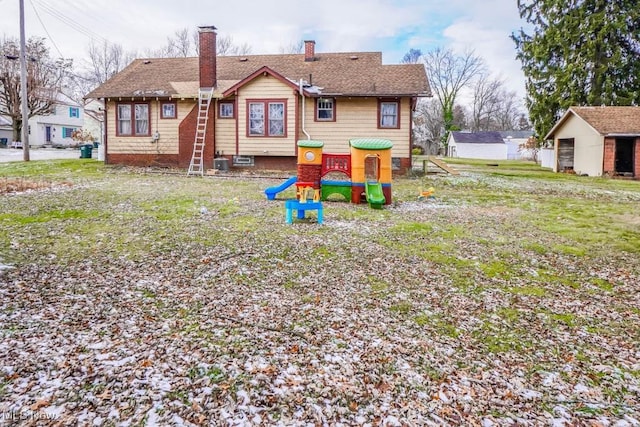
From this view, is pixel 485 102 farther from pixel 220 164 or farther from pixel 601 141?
pixel 220 164

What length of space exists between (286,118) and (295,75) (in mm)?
2673

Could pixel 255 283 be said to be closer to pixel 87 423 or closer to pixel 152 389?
pixel 152 389

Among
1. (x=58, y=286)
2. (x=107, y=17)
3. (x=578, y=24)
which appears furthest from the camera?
(x=107, y=17)

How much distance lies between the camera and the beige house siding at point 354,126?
16656 millimetres

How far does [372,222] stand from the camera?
777 cm

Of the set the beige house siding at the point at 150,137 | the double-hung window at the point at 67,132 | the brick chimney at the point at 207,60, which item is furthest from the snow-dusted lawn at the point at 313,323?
the double-hung window at the point at 67,132

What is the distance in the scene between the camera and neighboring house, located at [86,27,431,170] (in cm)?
1662

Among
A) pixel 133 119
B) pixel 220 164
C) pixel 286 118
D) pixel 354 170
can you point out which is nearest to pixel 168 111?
pixel 133 119

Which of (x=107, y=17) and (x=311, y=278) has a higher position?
(x=107, y=17)

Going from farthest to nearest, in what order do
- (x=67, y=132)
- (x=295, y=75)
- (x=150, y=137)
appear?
(x=67, y=132) < (x=295, y=75) < (x=150, y=137)

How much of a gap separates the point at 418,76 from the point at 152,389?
16.6 m

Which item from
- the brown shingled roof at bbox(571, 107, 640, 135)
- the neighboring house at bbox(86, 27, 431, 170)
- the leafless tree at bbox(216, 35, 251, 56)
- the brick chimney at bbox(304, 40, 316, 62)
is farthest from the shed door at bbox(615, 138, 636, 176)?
the leafless tree at bbox(216, 35, 251, 56)

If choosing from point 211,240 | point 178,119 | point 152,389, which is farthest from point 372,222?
point 178,119

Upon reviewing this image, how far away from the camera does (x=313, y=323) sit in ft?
11.8
